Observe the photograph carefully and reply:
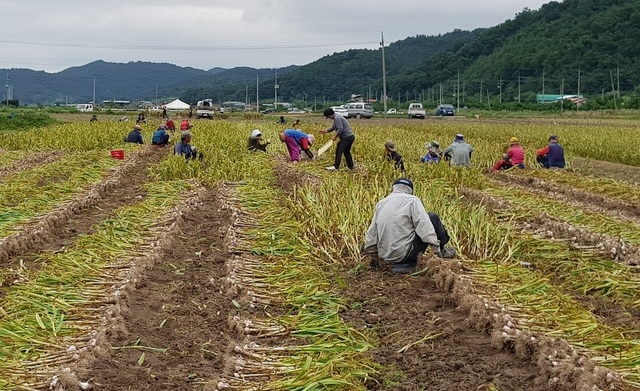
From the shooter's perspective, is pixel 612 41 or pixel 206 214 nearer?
pixel 206 214

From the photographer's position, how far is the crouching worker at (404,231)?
6.32m

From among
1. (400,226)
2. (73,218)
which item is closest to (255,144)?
(73,218)

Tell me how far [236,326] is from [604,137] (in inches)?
675

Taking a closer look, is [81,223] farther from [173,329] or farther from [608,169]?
[608,169]

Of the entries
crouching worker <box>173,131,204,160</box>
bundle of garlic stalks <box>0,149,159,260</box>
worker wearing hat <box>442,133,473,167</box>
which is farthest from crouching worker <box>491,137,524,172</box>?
bundle of garlic stalks <box>0,149,159,260</box>

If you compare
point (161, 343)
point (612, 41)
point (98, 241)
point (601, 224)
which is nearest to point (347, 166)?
point (601, 224)

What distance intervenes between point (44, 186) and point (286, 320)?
23.6 ft

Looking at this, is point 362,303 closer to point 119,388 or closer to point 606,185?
point 119,388

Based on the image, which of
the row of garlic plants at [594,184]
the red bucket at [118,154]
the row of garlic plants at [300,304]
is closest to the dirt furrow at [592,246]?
the row of garlic plants at [300,304]

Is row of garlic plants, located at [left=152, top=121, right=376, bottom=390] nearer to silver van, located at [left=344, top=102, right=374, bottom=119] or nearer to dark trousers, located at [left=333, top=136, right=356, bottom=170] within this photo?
dark trousers, located at [left=333, top=136, right=356, bottom=170]

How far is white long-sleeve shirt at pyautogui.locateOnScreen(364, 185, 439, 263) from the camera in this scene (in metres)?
6.30

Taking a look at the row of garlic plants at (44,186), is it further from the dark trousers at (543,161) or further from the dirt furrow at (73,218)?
the dark trousers at (543,161)

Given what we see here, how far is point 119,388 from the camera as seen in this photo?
3.98 m

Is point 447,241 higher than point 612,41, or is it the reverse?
point 612,41
